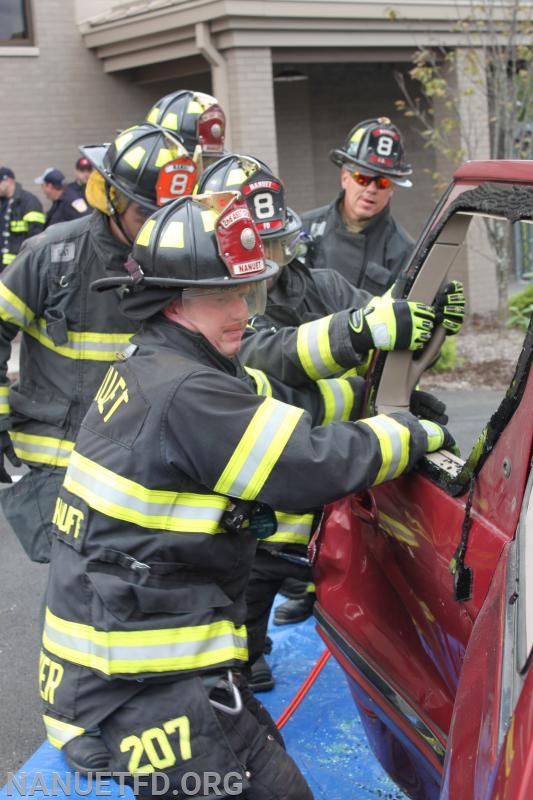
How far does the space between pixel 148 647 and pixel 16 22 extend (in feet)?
35.5

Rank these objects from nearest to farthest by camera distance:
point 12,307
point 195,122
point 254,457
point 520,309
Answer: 1. point 254,457
2. point 12,307
3. point 195,122
4. point 520,309

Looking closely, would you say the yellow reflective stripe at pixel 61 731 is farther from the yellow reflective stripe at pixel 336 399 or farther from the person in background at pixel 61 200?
the person in background at pixel 61 200

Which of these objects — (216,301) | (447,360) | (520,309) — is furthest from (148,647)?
(520,309)

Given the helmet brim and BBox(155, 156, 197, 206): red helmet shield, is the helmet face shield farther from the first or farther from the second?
the helmet brim

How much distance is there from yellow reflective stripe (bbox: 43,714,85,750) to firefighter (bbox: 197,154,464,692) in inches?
43.5

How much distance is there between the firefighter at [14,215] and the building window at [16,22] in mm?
2058

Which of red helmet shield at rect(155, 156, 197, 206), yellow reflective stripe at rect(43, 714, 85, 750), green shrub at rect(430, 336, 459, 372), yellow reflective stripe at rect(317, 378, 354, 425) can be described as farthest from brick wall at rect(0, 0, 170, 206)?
yellow reflective stripe at rect(43, 714, 85, 750)

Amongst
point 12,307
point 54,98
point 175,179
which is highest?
point 54,98

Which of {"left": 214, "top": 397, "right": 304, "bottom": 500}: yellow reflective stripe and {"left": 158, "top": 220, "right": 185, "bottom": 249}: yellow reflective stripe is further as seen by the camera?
{"left": 158, "top": 220, "right": 185, "bottom": 249}: yellow reflective stripe

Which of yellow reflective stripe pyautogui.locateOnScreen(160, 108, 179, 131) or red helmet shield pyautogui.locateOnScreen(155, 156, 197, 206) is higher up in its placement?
yellow reflective stripe pyautogui.locateOnScreen(160, 108, 179, 131)

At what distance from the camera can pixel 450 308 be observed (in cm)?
274

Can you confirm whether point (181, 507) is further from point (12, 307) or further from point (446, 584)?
point (12, 307)

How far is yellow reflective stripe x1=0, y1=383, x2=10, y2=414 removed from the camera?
144 inches

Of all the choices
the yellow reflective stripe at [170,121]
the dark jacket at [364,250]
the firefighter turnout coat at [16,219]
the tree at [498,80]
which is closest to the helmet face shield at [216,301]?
the yellow reflective stripe at [170,121]
